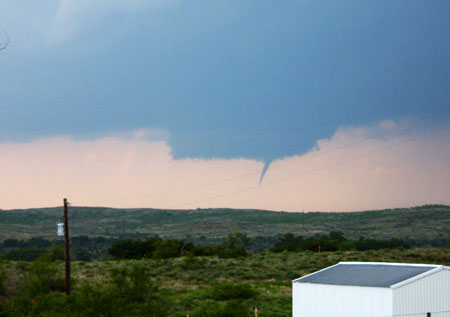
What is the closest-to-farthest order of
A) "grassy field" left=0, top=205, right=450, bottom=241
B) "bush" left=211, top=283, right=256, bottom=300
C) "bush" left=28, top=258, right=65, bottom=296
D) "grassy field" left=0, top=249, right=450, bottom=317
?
"grassy field" left=0, top=249, right=450, bottom=317, "bush" left=28, top=258, right=65, bottom=296, "bush" left=211, top=283, right=256, bottom=300, "grassy field" left=0, top=205, right=450, bottom=241

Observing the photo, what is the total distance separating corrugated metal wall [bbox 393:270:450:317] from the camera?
2459 cm

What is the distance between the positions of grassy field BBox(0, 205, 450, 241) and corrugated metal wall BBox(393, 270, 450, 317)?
94.5 m

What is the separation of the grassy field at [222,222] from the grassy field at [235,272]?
2327 inches

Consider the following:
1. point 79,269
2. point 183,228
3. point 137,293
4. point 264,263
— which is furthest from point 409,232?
point 137,293

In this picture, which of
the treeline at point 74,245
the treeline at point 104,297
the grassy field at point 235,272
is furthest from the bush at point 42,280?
the treeline at point 74,245

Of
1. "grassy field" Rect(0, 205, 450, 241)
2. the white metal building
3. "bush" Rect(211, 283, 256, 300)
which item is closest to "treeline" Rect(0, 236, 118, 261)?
"grassy field" Rect(0, 205, 450, 241)

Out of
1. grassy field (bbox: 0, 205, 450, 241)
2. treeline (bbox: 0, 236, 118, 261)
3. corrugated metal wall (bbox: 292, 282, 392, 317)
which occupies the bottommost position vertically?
treeline (bbox: 0, 236, 118, 261)

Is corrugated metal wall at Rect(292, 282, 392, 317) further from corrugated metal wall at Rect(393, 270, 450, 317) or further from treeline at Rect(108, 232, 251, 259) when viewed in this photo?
treeline at Rect(108, 232, 251, 259)

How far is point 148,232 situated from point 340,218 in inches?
2143

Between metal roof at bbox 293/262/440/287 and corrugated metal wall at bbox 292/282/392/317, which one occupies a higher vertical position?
metal roof at bbox 293/262/440/287

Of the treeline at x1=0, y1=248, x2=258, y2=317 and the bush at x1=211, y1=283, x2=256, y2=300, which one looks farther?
the bush at x1=211, y1=283, x2=256, y2=300

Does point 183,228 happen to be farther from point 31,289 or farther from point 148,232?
point 31,289

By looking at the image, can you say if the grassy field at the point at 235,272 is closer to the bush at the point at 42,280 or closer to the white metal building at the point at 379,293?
the bush at the point at 42,280

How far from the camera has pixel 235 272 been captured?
55344mm
